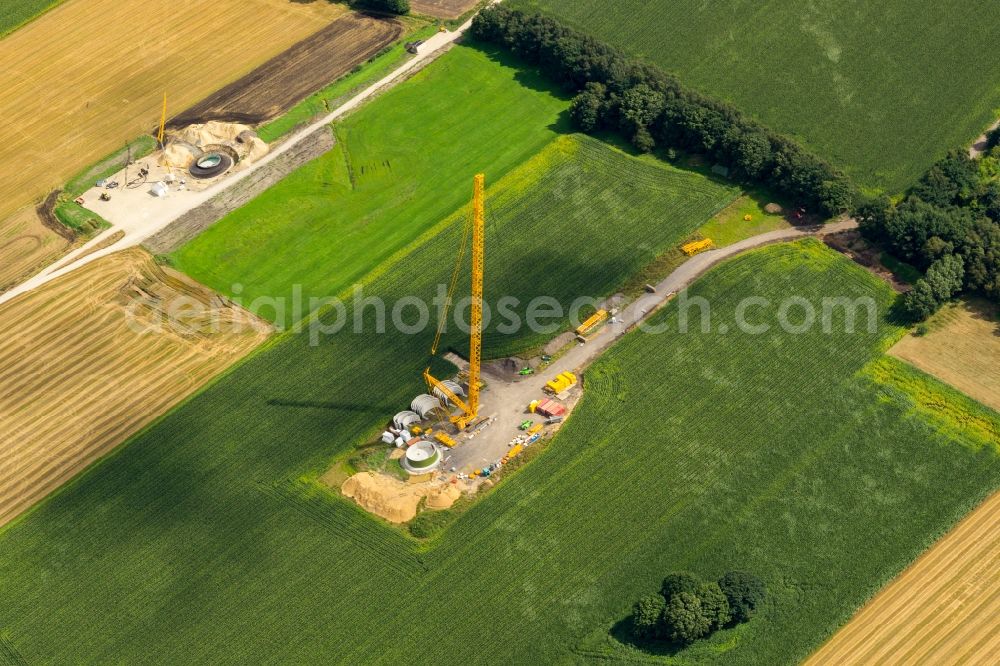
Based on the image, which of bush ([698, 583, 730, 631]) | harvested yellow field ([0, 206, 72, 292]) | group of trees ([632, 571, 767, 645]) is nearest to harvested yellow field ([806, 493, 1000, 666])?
group of trees ([632, 571, 767, 645])

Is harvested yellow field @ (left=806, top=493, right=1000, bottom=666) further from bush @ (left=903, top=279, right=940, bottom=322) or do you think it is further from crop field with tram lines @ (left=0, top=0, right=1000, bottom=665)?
bush @ (left=903, top=279, right=940, bottom=322)

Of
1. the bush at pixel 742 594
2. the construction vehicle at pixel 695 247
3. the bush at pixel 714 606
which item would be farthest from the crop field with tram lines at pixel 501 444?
the bush at pixel 714 606

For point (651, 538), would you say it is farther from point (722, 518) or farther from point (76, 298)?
point (76, 298)

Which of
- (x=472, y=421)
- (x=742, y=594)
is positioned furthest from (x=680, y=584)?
(x=472, y=421)

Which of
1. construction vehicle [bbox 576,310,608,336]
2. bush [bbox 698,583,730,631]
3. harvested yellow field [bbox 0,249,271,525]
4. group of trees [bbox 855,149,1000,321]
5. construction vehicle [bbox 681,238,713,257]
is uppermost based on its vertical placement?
group of trees [bbox 855,149,1000,321]

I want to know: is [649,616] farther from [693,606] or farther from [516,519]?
[516,519]
